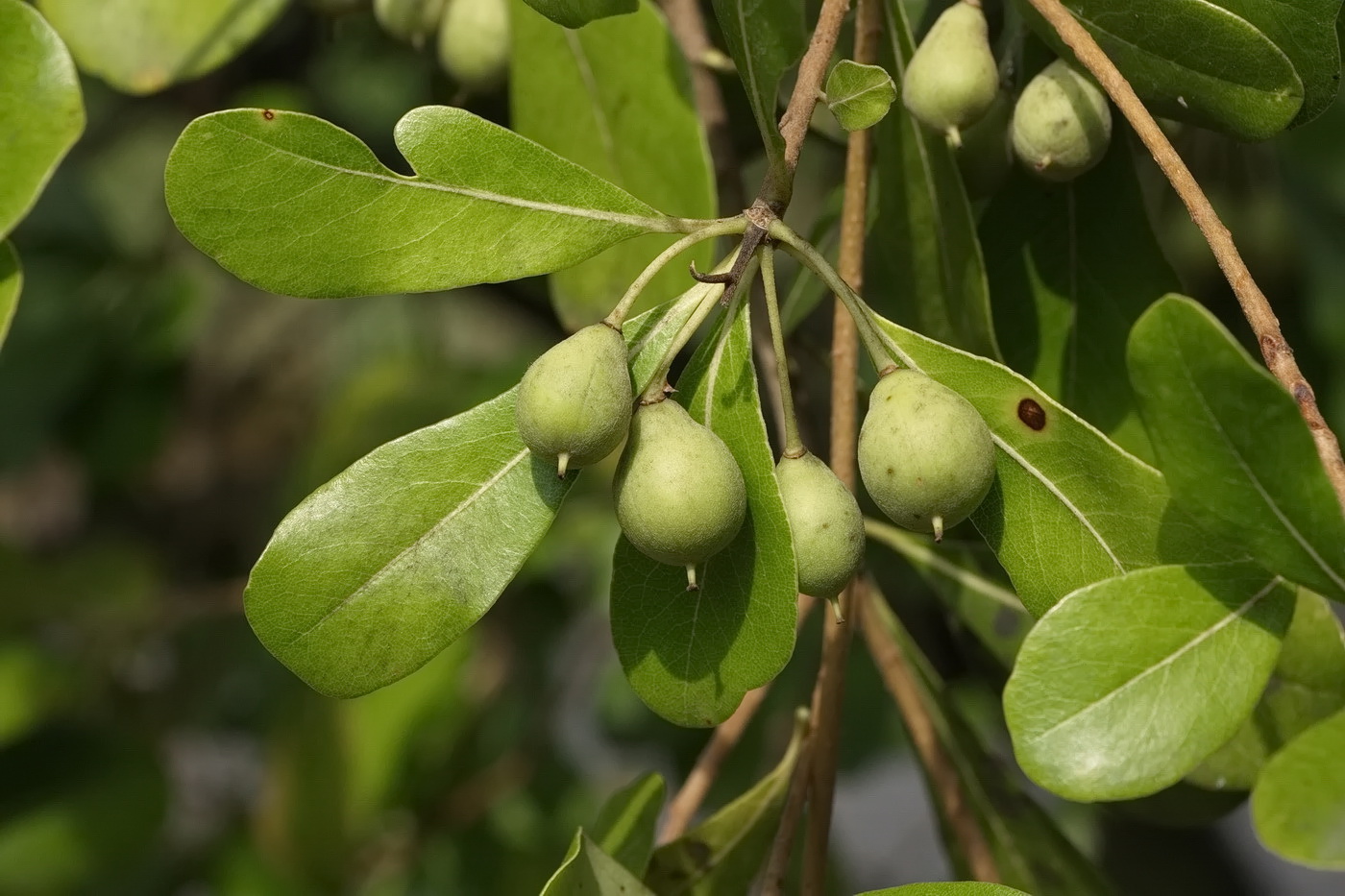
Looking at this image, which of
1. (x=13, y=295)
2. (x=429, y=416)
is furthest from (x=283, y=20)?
(x=13, y=295)

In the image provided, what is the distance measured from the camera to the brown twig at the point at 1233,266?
761 millimetres

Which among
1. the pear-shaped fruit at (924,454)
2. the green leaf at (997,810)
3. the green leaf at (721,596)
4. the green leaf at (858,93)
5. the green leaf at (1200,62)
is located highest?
the green leaf at (1200,62)

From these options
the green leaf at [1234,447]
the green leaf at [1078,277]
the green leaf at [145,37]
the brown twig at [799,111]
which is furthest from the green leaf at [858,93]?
the green leaf at [145,37]

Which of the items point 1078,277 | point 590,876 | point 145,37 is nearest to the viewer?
point 590,876

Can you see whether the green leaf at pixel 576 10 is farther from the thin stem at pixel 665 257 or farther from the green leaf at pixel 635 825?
the green leaf at pixel 635 825

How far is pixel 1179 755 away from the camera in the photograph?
824mm

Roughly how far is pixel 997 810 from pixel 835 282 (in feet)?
2.30

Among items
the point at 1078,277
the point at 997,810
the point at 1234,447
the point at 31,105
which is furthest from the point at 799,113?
the point at 997,810

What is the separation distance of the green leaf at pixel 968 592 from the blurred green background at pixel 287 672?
25cm

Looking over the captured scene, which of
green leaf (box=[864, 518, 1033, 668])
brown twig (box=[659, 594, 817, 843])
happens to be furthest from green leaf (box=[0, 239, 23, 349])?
green leaf (box=[864, 518, 1033, 668])

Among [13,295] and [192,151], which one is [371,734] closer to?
[13,295]

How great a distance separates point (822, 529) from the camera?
87 cm

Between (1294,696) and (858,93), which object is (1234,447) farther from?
(1294,696)

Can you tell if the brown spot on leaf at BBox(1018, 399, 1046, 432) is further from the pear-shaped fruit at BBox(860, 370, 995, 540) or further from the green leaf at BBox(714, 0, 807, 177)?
the green leaf at BBox(714, 0, 807, 177)
